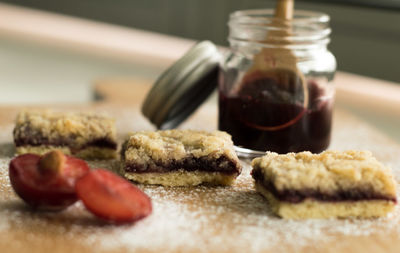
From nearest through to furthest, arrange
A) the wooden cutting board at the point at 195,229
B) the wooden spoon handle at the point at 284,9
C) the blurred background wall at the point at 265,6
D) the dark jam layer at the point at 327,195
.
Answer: the wooden cutting board at the point at 195,229 < the dark jam layer at the point at 327,195 < the wooden spoon handle at the point at 284,9 < the blurred background wall at the point at 265,6

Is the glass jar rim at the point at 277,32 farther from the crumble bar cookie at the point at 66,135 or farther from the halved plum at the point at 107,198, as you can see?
the halved plum at the point at 107,198

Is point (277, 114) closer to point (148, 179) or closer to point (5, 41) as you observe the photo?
point (148, 179)

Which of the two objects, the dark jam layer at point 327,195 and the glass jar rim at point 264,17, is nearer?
the dark jam layer at point 327,195

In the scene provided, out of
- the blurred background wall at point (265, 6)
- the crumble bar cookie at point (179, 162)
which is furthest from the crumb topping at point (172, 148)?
the blurred background wall at point (265, 6)

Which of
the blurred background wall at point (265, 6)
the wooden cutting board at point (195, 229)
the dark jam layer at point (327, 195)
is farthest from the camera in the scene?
the blurred background wall at point (265, 6)

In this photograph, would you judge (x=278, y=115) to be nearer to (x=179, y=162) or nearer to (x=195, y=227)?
(x=179, y=162)

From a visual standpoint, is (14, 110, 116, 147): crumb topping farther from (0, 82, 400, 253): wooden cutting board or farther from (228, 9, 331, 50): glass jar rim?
(228, 9, 331, 50): glass jar rim

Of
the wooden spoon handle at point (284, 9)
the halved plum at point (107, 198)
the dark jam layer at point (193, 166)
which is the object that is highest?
the wooden spoon handle at point (284, 9)
